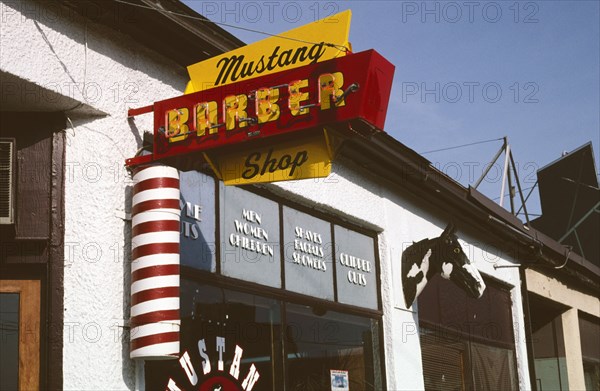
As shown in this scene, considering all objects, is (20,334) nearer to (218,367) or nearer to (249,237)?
(218,367)

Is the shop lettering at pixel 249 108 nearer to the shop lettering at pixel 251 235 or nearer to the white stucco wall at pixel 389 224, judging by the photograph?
the shop lettering at pixel 251 235

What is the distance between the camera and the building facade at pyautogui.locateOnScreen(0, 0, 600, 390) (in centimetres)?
649

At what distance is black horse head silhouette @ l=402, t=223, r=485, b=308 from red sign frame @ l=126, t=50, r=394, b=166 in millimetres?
5172

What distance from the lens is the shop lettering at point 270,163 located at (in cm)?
666

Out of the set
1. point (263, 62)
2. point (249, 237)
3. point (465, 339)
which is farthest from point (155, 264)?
point (465, 339)

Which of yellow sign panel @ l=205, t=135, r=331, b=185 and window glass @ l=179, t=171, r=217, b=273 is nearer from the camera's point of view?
yellow sign panel @ l=205, t=135, r=331, b=185

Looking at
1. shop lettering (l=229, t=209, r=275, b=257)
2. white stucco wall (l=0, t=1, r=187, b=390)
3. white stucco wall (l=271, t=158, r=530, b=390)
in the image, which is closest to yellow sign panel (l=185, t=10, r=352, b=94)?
white stucco wall (l=0, t=1, r=187, b=390)

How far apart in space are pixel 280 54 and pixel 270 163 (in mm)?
→ 930

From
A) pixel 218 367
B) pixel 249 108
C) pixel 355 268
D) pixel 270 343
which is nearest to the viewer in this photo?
pixel 249 108

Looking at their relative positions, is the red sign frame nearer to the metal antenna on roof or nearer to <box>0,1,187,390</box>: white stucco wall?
<box>0,1,187,390</box>: white stucco wall

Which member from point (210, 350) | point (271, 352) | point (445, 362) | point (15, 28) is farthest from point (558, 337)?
point (15, 28)

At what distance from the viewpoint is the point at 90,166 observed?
685 centimetres

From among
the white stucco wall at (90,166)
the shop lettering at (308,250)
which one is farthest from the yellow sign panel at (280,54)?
the shop lettering at (308,250)

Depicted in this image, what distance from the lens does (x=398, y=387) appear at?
34.7 ft
